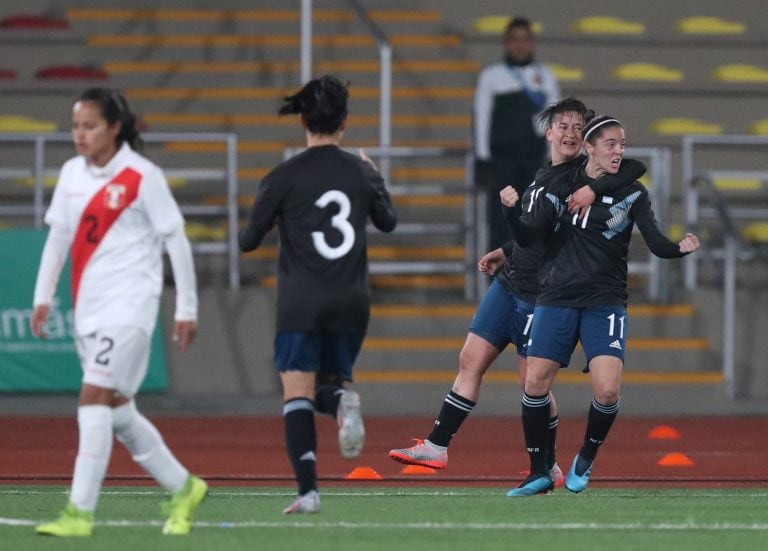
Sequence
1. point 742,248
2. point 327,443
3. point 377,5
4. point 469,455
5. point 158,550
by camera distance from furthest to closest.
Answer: point 377,5
point 742,248
point 327,443
point 469,455
point 158,550

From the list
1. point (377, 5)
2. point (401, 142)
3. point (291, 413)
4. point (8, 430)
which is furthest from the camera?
point (377, 5)

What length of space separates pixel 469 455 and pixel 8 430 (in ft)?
13.6

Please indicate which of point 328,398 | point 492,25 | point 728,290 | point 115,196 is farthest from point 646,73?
point 115,196

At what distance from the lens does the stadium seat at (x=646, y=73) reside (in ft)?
69.7

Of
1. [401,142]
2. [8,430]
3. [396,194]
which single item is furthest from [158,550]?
[401,142]

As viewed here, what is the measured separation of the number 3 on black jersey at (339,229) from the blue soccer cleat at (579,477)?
7.16 ft

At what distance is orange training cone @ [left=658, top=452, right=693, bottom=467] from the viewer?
39.5 ft

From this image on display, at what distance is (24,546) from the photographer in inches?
293

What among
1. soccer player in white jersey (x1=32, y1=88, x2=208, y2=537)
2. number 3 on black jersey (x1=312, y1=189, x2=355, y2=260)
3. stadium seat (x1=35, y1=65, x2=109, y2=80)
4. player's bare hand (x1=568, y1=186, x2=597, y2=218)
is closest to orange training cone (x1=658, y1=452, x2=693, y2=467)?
player's bare hand (x1=568, y1=186, x2=597, y2=218)

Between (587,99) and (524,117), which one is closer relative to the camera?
(524,117)

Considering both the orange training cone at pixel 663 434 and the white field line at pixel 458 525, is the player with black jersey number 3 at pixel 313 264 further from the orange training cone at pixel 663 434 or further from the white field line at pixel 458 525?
the orange training cone at pixel 663 434

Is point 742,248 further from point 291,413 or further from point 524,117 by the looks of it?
point 291,413

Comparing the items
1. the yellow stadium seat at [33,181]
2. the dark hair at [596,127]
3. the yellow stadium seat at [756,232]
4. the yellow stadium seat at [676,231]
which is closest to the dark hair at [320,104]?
the dark hair at [596,127]

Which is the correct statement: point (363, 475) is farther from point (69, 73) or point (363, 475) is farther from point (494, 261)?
point (69, 73)
